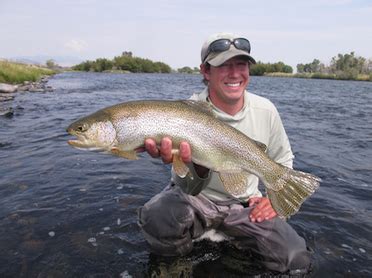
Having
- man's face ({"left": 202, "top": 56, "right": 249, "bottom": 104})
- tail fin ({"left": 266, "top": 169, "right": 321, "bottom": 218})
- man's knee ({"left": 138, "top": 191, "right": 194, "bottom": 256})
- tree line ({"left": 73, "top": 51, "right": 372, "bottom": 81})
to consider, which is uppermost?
man's face ({"left": 202, "top": 56, "right": 249, "bottom": 104})

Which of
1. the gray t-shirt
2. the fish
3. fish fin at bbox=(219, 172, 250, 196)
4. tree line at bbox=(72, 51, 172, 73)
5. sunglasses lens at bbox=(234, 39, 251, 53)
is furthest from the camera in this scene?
tree line at bbox=(72, 51, 172, 73)

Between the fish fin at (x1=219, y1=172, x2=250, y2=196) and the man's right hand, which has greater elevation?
the man's right hand

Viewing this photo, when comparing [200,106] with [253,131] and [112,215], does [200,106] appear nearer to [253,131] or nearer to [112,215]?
[253,131]

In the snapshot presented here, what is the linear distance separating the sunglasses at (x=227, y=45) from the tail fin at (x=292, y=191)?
146cm

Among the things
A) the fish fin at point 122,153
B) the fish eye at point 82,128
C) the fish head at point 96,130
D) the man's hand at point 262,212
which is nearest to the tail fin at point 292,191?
the man's hand at point 262,212

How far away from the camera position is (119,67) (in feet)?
316

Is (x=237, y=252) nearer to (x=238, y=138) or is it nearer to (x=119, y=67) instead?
(x=238, y=138)

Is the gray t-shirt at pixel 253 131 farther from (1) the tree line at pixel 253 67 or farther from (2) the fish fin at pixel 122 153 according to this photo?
(1) the tree line at pixel 253 67

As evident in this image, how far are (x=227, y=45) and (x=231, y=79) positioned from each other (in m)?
0.38

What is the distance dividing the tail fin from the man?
1.48ft

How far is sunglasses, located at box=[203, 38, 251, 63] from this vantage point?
4.13 m

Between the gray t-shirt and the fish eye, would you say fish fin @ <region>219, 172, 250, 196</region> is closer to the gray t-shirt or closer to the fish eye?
the gray t-shirt

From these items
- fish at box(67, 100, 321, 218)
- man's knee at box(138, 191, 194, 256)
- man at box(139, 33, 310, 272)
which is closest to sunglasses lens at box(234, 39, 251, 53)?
man at box(139, 33, 310, 272)

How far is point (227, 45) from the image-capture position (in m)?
4.13
